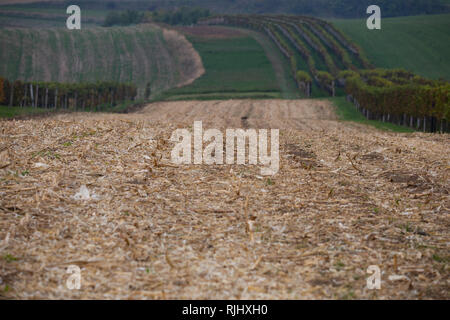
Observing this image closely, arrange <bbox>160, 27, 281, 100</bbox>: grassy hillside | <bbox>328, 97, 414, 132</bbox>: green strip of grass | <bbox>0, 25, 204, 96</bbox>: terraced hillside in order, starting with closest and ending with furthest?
<bbox>328, 97, 414, 132</bbox>: green strip of grass → <bbox>160, 27, 281, 100</bbox>: grassy hillside → <bbox>0, 25, 204, 96</bbox>: terraced hillside

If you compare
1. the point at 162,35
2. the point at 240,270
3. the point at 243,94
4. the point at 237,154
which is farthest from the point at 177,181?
the point at 162,35

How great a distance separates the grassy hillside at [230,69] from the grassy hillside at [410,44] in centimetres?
2176

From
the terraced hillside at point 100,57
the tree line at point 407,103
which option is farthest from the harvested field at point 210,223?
the terraced hillside at point 100,57

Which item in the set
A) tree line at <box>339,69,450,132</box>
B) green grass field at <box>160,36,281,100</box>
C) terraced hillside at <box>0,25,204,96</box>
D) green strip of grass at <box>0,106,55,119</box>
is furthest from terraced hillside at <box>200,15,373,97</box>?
green strip of grass at <box>0,106,55,119</box>

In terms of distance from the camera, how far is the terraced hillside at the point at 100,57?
9062 centimetres

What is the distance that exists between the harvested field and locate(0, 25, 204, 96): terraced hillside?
240 ft

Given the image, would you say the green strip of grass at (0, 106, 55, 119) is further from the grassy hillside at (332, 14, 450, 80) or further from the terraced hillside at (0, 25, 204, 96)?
the grassy hillside at (332, 14, 450, 80)

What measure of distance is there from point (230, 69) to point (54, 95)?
144 feet

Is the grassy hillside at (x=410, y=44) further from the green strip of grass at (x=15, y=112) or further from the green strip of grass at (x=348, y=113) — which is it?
the green strip of grass at (x=15, y=112)

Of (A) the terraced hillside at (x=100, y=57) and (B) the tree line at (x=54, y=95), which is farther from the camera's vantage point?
(A) the terraced hillside at (x=100, y=57)

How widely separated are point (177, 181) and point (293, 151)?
315 inches

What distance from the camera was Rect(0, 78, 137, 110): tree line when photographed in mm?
60281

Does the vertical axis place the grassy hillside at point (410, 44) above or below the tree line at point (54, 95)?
above

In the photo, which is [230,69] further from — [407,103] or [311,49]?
[407,103]
